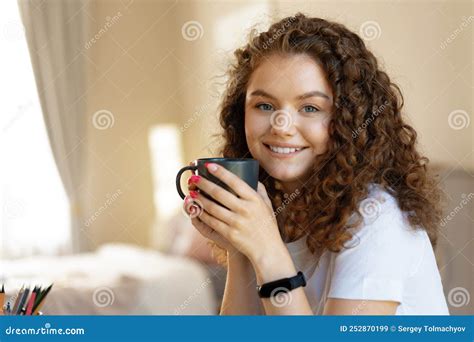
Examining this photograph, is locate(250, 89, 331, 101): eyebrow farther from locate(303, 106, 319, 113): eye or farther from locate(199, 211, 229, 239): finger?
locate(199, 211, 229, 239): finger

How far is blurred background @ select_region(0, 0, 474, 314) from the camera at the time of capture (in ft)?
7.97

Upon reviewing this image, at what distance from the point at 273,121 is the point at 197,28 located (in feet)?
8.18

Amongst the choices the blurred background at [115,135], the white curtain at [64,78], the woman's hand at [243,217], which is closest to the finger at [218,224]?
the woman's hand at [243,217]

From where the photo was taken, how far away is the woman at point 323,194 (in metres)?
0.85

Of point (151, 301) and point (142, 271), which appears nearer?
point (151, 301)

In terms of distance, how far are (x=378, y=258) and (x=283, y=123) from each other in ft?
0.85

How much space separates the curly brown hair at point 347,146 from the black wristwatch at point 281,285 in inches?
3.7

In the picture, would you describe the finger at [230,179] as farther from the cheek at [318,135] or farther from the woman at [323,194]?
the cheek at [318,135]

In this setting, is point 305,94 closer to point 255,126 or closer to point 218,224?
point 255,126

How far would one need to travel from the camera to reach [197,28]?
3.32 metres

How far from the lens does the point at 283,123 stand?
0.95 metres
